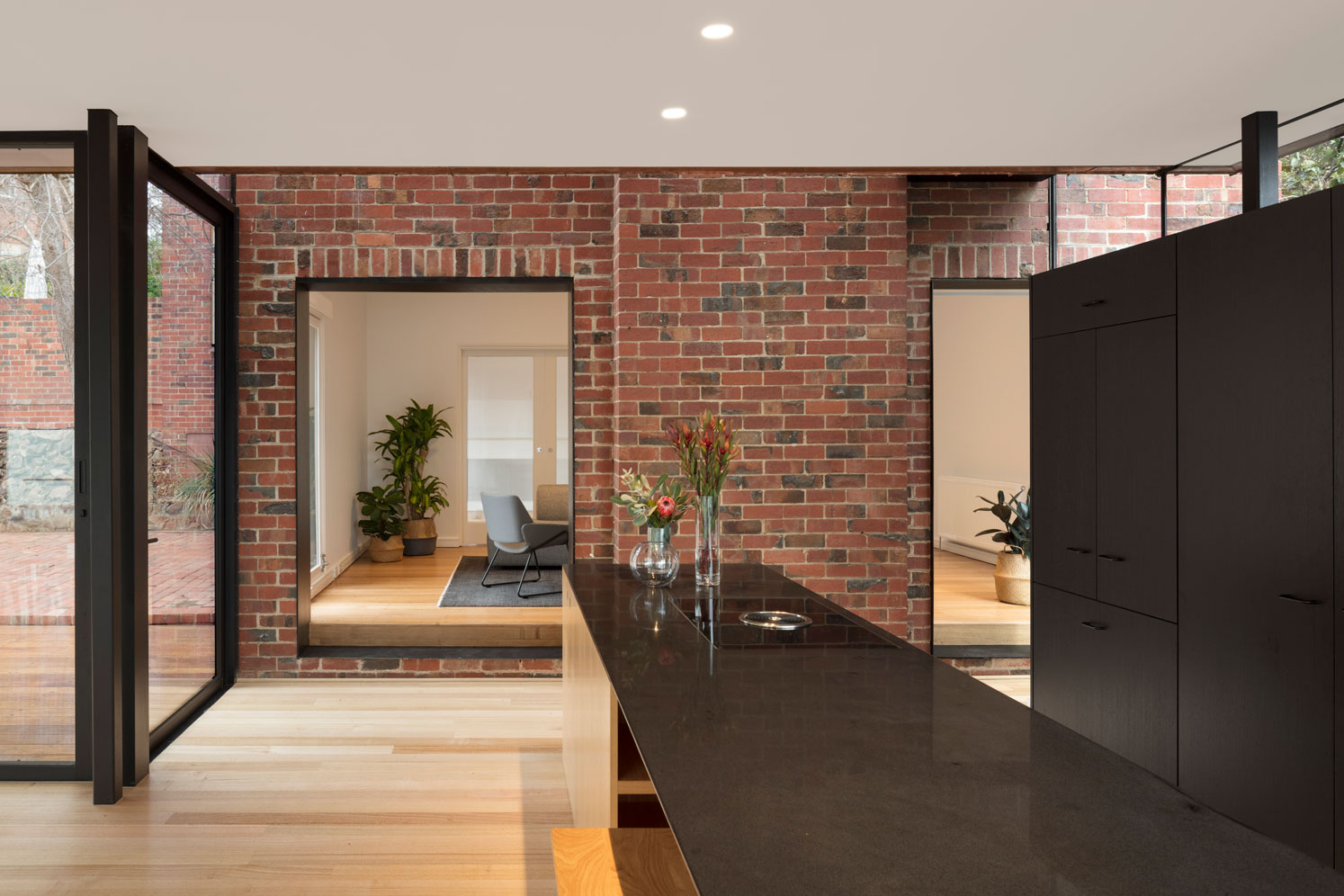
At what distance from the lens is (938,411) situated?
8656mm

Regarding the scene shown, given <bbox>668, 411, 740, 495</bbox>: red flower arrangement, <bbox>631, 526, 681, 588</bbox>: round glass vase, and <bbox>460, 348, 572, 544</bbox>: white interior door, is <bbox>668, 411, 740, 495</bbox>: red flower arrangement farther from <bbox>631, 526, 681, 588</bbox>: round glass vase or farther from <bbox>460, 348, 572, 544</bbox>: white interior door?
<bbox>460, 348, 572, 544</bbox>: white interior door

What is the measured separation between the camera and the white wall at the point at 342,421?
662cm

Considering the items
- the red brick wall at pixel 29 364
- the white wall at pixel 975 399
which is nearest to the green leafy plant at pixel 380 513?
the red brick wall at pixel 29 364

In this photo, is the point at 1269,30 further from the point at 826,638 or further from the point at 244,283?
the point at 244,283

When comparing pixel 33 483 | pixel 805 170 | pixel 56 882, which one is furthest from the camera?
pixel 805 170

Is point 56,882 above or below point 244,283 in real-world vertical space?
below

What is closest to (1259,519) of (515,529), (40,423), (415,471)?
(40,423)

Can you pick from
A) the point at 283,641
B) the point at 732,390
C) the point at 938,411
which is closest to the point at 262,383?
the point at 283,641

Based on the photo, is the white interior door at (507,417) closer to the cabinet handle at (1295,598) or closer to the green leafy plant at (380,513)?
the green leafy plant at (380,513)

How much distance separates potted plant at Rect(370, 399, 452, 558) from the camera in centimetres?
801

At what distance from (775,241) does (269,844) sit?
10.6ft

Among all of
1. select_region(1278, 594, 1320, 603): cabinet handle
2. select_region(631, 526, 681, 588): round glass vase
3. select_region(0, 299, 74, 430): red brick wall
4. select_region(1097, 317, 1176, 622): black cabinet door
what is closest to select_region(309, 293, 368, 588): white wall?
select_region(0, 299, 74, 430): red brick wall

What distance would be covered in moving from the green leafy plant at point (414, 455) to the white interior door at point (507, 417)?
36cm

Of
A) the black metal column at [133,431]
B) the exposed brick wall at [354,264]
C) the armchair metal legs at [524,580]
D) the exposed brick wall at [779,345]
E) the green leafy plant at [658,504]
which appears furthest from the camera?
the armchair metal legs at [524,580]
